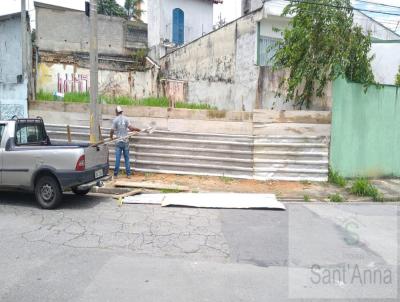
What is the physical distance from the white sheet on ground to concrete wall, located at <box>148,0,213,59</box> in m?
19.0

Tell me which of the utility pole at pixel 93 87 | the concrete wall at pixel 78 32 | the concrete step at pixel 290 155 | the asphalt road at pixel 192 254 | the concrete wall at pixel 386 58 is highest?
the concrete wall at pixel 78 32

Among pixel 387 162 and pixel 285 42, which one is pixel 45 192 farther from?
pixel 387 162

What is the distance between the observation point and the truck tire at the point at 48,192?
779cm

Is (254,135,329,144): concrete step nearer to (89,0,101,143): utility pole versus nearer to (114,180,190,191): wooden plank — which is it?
(114,180,190,191): wooden plank

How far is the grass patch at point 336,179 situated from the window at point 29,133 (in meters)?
7.33

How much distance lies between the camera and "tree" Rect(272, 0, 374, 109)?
11.0 metres

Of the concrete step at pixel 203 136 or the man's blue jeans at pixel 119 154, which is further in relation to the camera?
the concrete step at pixel 203 136

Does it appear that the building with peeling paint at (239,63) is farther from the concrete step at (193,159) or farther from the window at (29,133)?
the window at (29,133)

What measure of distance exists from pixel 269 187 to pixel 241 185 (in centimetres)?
71

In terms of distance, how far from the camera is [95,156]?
825cm

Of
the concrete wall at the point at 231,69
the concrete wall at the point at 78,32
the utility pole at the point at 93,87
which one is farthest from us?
the concrete wall at the point at 78,32

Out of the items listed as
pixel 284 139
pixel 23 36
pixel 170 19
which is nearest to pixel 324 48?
pixel 284 139

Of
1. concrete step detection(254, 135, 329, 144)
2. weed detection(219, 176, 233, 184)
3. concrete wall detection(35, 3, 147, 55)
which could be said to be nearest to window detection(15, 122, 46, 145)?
weed detection(219, 176, 233, 184)

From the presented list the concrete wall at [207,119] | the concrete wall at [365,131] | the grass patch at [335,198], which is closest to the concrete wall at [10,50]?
the concrete wall at [207,119]
